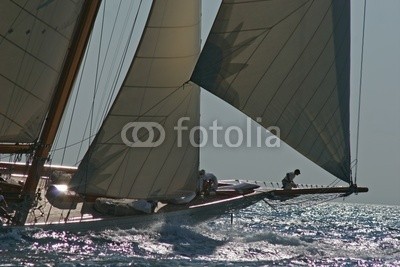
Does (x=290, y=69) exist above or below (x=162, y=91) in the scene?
above

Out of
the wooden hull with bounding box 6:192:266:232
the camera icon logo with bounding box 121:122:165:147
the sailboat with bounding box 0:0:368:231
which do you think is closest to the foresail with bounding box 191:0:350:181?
the sailboat with bounding box 0:0:368:231

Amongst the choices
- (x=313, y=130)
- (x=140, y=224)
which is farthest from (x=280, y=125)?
(x=140, y=224)

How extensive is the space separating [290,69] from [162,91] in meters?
3.81

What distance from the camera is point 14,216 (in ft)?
74.4

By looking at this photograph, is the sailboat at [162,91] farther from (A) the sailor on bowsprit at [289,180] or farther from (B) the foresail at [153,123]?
(A) the sailor on bowsprit at [289,180]

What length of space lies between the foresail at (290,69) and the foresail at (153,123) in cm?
192

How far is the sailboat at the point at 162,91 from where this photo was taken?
2380cm

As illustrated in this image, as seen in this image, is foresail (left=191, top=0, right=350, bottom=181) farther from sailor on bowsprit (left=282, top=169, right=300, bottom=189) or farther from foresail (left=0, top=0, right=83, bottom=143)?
foresail (left=0, top=0, right=83, bottom=143)

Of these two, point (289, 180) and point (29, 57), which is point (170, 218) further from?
point (29, 57)

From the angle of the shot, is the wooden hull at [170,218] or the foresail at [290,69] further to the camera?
the foresail at [290,69]

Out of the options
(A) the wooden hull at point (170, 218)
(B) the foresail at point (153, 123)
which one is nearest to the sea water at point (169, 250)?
(A) the wooden hull at point (170, 218)

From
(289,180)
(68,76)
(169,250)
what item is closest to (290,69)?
(289,180)

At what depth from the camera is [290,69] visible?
79.9 ft

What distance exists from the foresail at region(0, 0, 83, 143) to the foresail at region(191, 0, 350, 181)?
451 cm
